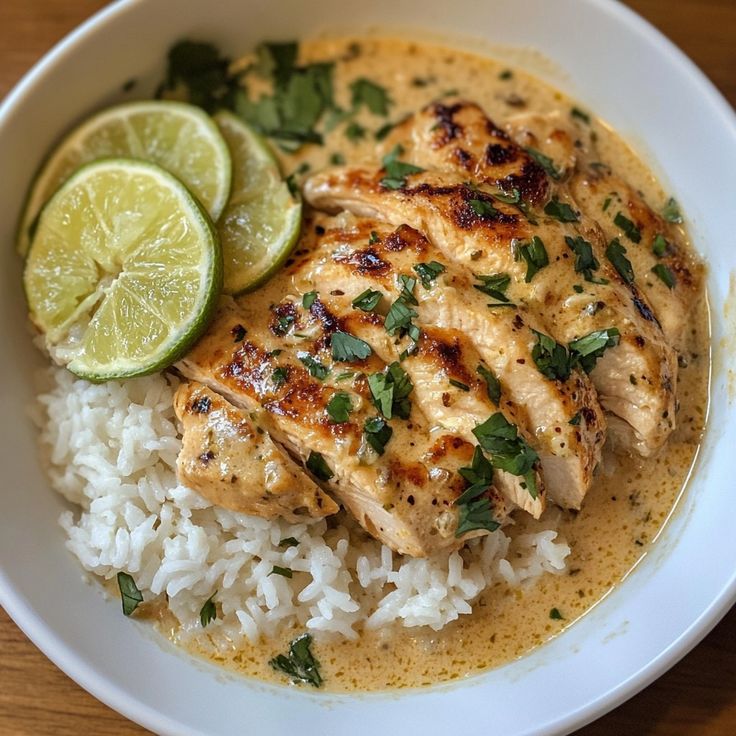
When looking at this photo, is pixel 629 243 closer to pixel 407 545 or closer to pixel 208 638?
pixel 407 545

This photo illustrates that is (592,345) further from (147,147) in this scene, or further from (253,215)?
(147,147)

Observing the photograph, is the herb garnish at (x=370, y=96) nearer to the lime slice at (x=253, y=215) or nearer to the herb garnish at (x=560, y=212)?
the lime slice at (x=253, y=215)

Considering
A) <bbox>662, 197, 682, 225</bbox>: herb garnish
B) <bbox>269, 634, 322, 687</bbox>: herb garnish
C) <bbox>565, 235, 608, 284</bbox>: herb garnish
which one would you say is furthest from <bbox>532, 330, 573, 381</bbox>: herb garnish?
<bbox>269, 634, 322, 687</bbox>: herb garnish

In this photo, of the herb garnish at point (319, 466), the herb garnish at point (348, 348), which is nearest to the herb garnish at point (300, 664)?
the herb garnish at point (319, 466)

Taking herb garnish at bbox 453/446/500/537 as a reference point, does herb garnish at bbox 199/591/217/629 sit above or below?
below

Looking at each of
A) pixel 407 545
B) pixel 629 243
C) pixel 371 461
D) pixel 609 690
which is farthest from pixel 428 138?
pixel 609 690

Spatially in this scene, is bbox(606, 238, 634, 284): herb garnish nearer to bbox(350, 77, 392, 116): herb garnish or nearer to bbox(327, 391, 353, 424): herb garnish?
bbox(327, 391, 353, 424): herb garnish

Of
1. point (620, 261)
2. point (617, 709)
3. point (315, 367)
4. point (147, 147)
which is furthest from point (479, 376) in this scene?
point (147, 147)
